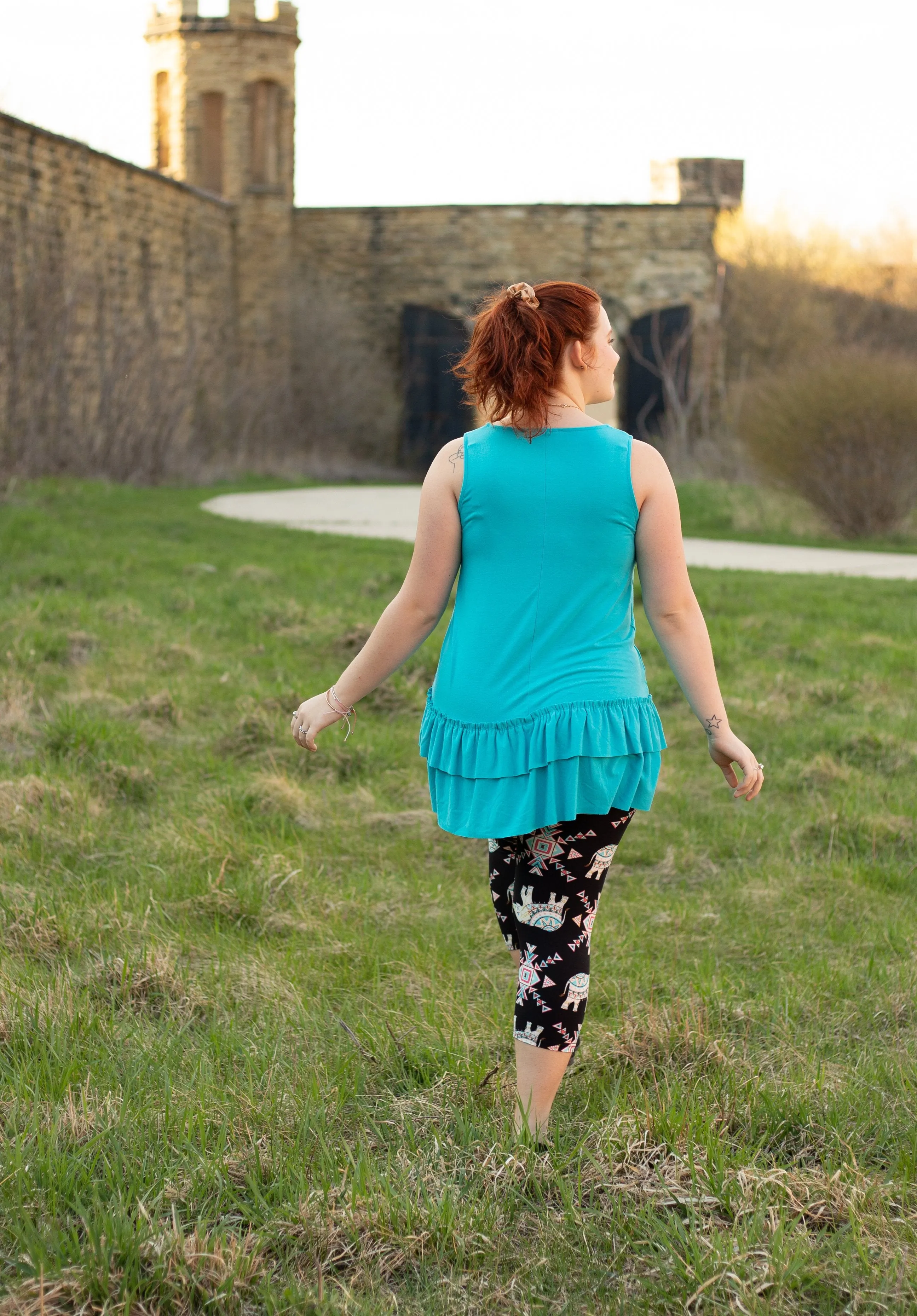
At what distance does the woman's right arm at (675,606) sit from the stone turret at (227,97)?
952 inches

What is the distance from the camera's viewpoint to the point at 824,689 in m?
6.21

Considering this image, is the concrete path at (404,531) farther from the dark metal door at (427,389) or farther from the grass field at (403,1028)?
the dark metal door at (427,389)

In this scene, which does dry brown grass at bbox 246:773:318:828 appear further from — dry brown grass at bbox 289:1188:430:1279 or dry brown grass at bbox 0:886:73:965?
dry brown grass at bbox 289:1188:430:1279

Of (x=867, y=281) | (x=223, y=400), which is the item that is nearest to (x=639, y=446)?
(x=223, y=400)

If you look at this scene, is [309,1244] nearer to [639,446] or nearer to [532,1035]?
[532,1035]

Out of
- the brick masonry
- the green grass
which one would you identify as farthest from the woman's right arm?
the brick masonry

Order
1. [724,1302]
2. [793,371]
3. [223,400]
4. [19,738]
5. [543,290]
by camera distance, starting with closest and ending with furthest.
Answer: [724,1302], [543,290], [19,738], [793,371], [223,400]

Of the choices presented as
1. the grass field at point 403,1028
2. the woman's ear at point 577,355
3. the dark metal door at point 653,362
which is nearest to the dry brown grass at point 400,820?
the grass field at point 403,1028

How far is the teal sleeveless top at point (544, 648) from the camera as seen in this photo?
88.0 inches

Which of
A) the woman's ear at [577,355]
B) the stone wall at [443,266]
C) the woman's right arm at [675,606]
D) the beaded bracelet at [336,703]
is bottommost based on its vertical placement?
the beaded bracelet at [336,703]

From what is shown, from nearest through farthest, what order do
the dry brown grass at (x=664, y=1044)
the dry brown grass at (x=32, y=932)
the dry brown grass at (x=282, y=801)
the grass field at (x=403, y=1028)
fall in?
the grass field at (x=403, y=1028) → the dry brown grass at (x=664, y=1044) → the dry brown grass at (x=32, y=932) → the dry brown grass at (x=282, y=801)

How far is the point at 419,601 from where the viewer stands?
239 centimetres

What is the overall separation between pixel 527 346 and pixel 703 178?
1218 inches

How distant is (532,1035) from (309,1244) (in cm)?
53
